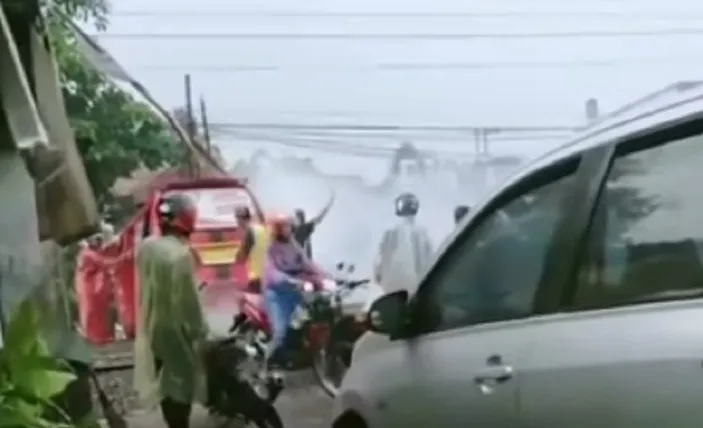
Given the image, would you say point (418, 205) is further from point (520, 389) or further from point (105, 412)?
point (520, 389)

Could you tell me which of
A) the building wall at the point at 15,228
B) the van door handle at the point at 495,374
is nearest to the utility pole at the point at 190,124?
the building wall at the point at 15,228

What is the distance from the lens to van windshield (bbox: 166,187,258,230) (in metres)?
4.96

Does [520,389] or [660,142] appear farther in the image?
[520,389]

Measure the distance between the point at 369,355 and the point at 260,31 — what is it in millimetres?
1697

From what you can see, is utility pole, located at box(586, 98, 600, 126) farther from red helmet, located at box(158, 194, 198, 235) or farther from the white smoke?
red helmet, located at box(158, 194, 198, 235)

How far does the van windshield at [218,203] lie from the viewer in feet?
16.3

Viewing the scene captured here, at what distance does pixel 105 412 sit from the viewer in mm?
4723

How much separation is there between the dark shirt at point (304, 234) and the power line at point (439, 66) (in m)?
0.58

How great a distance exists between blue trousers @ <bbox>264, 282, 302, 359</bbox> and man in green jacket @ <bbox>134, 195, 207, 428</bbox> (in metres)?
0.28

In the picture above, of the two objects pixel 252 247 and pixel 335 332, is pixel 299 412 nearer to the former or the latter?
pixel 335 332

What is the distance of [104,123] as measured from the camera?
4.83 metres

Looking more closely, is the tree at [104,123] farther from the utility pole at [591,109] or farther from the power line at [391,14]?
the utility pole at [591,109]

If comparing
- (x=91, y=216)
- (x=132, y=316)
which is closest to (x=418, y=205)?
(x=132, y=316)

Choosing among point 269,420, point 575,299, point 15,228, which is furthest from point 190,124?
point 575,299
